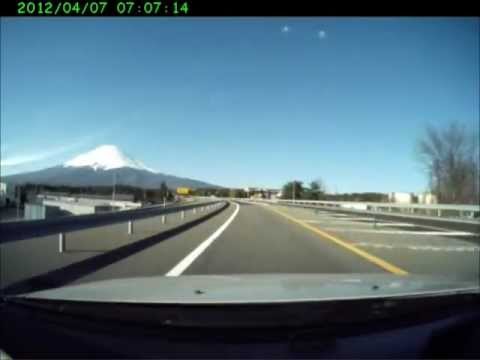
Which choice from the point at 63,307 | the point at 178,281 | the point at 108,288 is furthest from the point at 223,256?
the point at 63,307

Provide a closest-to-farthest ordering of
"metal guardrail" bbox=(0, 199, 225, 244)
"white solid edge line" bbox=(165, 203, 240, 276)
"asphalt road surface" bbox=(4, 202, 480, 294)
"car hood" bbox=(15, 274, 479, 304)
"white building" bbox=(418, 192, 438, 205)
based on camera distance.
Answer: "car hood" bbox=(15, 274, 479, 304) → "metal guardrail" bbox=(0, 199, 225, 244) → "white solid edge line" bbox=(165, 203, 240, 276) → "asphalt road surface" bbox=(4, 202, 480, 294) → "white building" bbox=(418, 192, 438, 205)

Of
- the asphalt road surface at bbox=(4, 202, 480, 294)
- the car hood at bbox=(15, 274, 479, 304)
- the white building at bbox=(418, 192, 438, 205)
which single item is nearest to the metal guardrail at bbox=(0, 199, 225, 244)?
the asphalt road surface at bbox=(4, 202, 480, 294)

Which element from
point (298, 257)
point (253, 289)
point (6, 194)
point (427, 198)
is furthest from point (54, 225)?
point (6, 194)

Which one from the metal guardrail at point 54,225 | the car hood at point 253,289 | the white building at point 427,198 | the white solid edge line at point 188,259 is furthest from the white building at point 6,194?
the car hood at point 253,289

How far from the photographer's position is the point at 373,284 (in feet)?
15.5

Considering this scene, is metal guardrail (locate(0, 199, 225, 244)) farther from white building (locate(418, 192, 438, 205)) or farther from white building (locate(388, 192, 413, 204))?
white building (locate(388, 192, 413, 204))

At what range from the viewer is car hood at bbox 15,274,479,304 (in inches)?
149

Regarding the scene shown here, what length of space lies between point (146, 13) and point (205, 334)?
713 centimetres

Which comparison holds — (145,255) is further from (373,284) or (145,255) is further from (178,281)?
(373,284)

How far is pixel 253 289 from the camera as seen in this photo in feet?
14.8

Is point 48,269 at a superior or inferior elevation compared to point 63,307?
inferior

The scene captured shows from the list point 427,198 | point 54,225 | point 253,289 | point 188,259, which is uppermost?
point 427,198

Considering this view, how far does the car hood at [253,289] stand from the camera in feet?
12.5

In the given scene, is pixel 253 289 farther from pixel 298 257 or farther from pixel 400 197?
pixel 400 197
